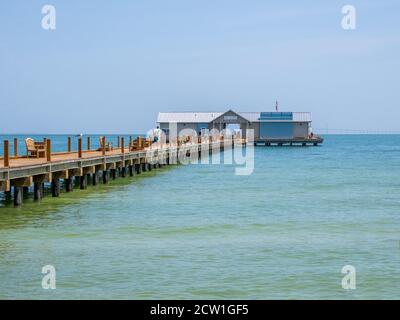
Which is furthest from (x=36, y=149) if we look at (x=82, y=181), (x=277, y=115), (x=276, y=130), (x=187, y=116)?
(x=276, y=130)

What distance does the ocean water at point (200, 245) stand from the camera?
1528cm

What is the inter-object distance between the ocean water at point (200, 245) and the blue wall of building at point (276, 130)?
72.8m

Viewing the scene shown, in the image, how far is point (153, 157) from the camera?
48.1 m

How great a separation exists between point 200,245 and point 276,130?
90800mm

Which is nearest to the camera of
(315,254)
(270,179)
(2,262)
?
(2,262)

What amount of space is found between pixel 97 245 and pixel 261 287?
5723mm

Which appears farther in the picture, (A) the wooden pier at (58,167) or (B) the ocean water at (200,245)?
(A) the wooden pier at (58,167)

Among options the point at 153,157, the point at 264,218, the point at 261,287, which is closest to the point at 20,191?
the point at 264,218

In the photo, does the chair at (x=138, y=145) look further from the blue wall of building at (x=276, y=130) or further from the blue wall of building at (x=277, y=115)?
the blue wall of building at (x=277, y=115)

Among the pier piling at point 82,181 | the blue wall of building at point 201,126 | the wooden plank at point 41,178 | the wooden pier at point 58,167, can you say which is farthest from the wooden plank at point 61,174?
the blue wall of building at point 201,126

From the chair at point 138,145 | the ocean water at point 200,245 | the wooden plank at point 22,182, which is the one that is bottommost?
the ocean water at point 200,245

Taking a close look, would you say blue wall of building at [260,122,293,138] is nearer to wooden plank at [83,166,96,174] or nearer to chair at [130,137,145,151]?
chair at [130,137,145,151]

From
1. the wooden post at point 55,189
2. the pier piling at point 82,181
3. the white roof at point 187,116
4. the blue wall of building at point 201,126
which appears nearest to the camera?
the wooden post at point 55,189
